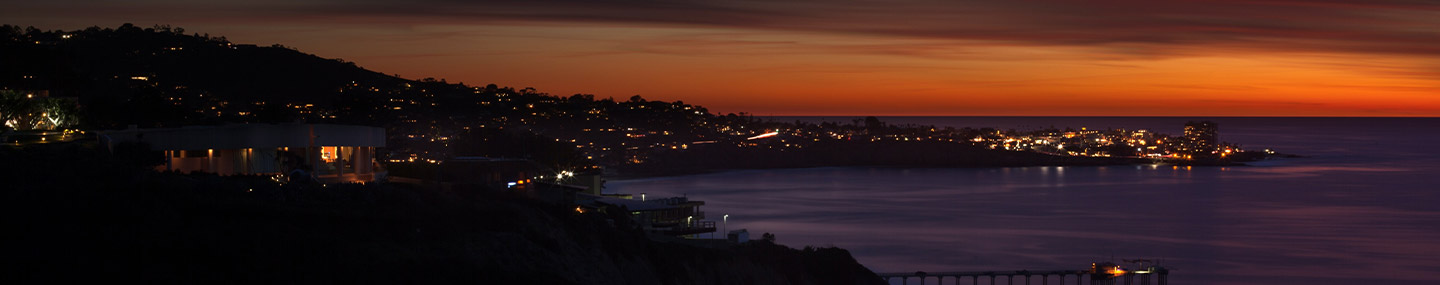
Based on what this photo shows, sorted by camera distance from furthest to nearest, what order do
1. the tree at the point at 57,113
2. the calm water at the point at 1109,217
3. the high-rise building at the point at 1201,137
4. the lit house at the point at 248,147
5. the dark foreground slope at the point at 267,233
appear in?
the high-rise building at the point at 1201,137
the calm water at the point at 1109,217
the tree at the point at 57,113
the lit house at the point at 248,147
the dark foreground slope at the point at 267,233

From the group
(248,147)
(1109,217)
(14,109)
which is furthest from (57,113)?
(1109,217)

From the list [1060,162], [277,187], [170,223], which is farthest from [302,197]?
[1060,162]

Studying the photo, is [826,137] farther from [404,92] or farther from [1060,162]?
[404,92]

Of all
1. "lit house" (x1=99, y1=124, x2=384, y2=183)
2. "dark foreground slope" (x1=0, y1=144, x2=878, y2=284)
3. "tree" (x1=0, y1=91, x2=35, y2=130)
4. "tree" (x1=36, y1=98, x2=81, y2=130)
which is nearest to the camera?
"dark foreground slope" (x1=0, y1=144, x2=878, y2=284)

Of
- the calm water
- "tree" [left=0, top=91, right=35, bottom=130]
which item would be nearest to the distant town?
"tree" [left=0, top=91, right=35, bottom=130]

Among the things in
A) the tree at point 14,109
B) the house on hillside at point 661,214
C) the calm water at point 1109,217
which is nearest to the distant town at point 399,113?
the tree at point 14,109

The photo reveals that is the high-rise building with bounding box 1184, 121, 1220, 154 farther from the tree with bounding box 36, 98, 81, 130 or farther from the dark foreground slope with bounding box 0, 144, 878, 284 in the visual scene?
the dark foreground slope with bounding box 0, 144, 878, 284

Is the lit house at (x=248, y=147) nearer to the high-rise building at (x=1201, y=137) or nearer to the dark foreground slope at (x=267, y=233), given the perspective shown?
the dark foreground slope at (x=267, y=233)
